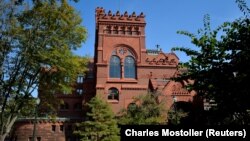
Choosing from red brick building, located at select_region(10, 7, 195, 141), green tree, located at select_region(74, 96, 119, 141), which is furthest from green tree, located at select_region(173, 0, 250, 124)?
red brick building, located at select_region(10, 7, 195, 141)

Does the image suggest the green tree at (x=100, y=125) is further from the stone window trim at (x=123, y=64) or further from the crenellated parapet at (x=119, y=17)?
the crenellated parapet at (x=119, y=17)

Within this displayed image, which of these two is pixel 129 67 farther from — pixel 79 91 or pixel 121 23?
pixel 79 91

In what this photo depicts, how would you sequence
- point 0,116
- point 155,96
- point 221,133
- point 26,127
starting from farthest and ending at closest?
1. point 26,127
2. point 155,96
3. point 0,116
4. point 221,133

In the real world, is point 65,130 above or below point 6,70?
below

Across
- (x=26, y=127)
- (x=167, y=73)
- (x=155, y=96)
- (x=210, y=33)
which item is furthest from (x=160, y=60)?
(x=210, y=33)

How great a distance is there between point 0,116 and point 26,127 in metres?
25.9

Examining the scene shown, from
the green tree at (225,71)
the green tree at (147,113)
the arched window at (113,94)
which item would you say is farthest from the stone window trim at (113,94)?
the green tree at (225,71)

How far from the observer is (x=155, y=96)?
4059cm

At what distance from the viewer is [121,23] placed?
51.6 metres

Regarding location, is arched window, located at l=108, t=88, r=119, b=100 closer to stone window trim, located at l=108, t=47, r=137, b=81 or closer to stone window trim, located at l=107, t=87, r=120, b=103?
stone window trim, located at l=107, t=87, r=120, b=103

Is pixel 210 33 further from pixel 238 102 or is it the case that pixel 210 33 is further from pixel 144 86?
pixel 144 86

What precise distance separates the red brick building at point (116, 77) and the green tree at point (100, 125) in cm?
521

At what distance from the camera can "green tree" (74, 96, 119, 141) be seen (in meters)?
40.1

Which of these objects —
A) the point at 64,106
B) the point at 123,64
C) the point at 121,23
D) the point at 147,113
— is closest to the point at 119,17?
the point at 121,23
